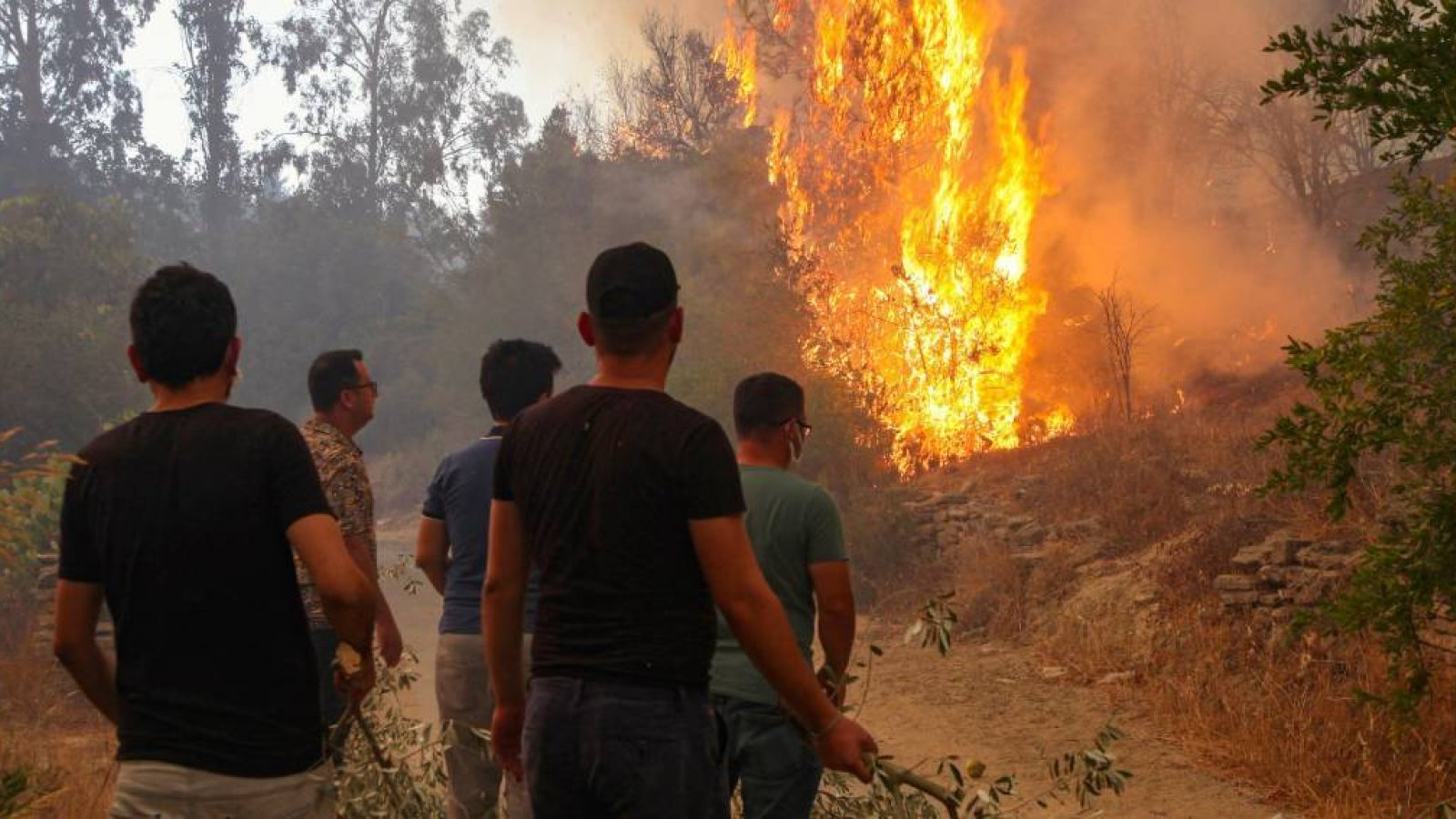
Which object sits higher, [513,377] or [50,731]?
[513,377]

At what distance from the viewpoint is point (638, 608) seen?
9.60 feet

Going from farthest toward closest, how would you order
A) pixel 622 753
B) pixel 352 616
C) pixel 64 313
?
pixel 64 313 < pixel 352 616 < pixel 622 753

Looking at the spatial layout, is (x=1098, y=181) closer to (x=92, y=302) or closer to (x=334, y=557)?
(x=92, y=302)

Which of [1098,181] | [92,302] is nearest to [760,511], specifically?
[1098,181]

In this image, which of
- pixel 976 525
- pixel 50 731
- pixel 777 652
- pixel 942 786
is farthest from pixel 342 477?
pixel 976 525

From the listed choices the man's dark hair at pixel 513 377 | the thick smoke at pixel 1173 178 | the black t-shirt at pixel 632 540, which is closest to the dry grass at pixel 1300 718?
the man's dark hair at pixel 513 377

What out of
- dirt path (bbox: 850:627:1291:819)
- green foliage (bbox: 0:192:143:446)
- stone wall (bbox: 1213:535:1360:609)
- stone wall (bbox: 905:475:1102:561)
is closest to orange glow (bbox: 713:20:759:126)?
green foliage (bbox: 0:192:143:446)

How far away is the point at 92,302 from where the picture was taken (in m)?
27.2

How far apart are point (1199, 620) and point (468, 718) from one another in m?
7.09

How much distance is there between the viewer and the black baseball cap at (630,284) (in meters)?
3.09

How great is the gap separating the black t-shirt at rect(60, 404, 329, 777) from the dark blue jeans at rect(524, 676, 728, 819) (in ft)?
1.94

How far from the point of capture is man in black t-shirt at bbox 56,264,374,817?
298cm

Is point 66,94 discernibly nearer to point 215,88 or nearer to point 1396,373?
point 215,88

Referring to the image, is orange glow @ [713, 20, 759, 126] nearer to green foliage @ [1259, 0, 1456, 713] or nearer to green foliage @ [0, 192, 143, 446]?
green foliage @ [0, 192, 143, 446]
